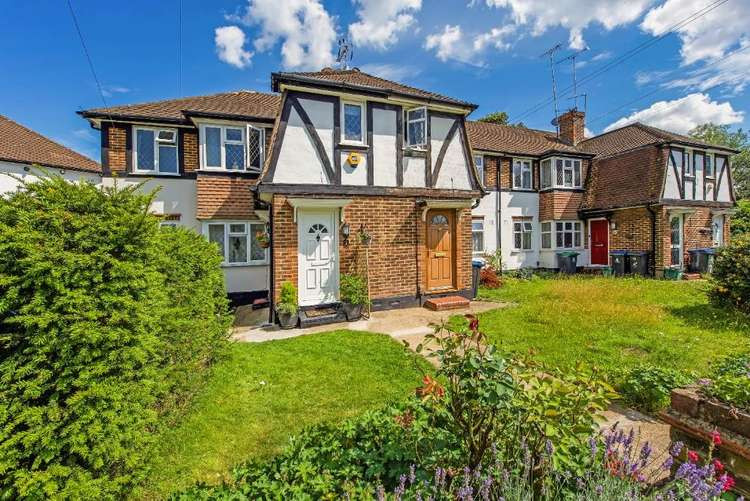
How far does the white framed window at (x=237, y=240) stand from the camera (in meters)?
10.6

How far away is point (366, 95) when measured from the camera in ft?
28.1

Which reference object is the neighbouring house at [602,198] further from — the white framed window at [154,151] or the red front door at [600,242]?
the white framed window at [154,151]

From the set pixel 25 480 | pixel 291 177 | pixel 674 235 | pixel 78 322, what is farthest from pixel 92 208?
pixel 674 235

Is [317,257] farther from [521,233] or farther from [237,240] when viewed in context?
[521,233]

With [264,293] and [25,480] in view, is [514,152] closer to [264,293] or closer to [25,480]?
[264,293]

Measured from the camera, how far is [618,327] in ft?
22.1

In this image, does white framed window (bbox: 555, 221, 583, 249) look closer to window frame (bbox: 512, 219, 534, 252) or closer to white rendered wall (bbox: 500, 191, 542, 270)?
white rendered wall (bbox: 500, 191, 542, 270)

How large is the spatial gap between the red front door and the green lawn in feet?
17.6

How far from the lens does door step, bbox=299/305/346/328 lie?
764 centimetres

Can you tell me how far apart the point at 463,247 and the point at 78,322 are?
907 cm

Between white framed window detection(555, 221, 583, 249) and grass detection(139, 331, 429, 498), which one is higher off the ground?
white framed window detection(555, 221, 583, 249)

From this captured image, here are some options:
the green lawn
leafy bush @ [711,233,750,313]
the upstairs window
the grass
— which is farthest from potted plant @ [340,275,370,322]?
leafy bush @ [711,233,750,313]

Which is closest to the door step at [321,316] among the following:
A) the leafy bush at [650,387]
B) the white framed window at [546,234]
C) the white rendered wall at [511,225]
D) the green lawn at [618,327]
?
Result: the green lawn at [618,327]

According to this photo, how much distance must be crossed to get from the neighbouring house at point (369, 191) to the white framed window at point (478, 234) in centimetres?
534
